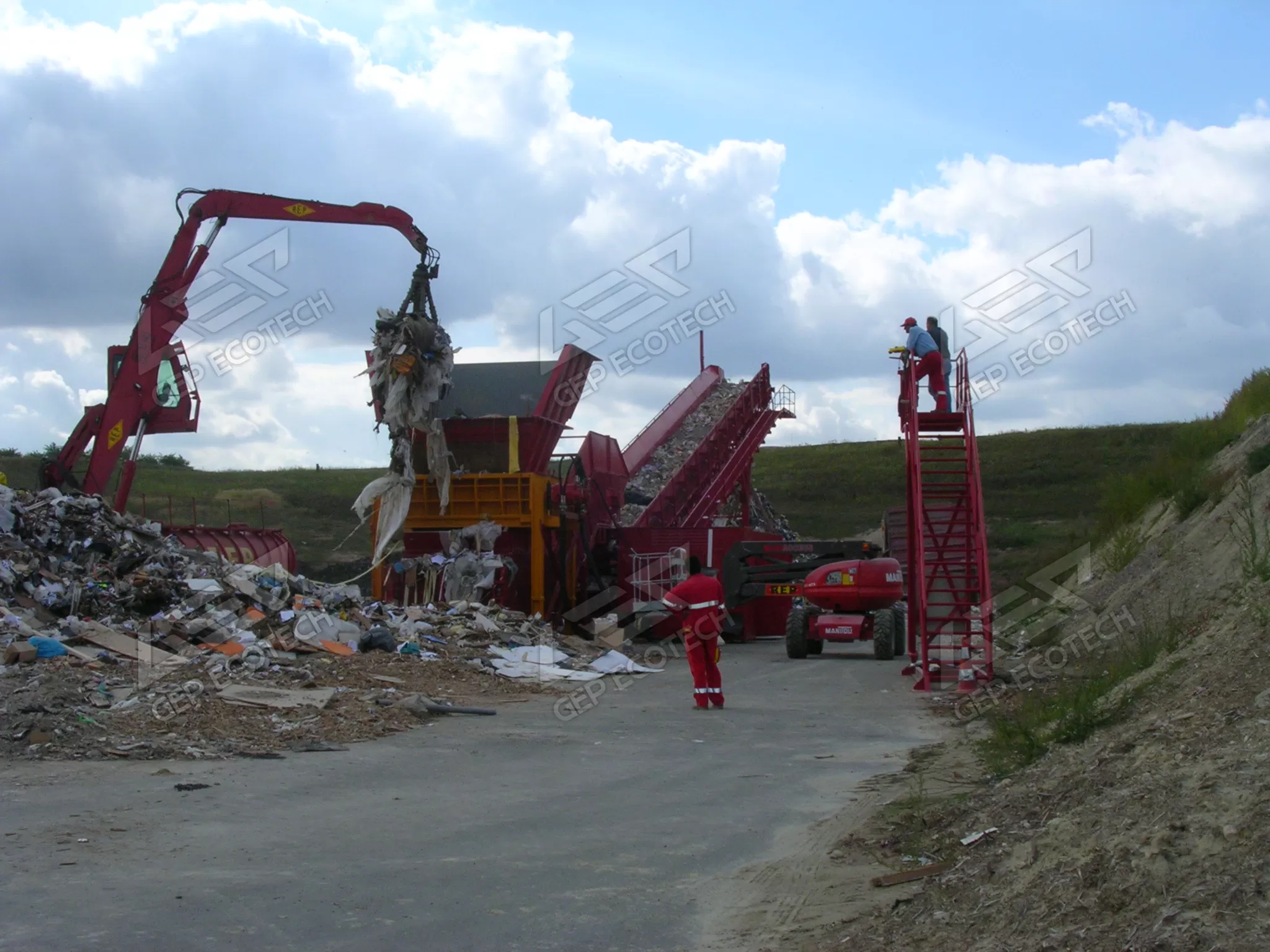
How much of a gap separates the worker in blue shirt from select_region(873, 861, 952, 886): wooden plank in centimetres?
1066

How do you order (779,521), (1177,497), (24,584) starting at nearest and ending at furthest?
(24,584) < (1177,497) < (779,521)

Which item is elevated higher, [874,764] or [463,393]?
[463,393]

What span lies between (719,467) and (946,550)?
1065 centimetres

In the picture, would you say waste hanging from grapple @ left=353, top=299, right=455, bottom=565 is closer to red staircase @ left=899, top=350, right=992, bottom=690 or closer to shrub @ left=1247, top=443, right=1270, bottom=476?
red staircase @ left=899, top=350, right=992, bottom=690

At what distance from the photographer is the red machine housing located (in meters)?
17.9

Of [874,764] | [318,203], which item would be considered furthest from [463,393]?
[874,764]

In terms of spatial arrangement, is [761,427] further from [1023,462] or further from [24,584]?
[1023,462]

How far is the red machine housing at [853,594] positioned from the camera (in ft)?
58.7

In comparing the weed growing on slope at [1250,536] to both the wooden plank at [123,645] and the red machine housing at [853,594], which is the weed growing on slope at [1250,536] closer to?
the red machine housing at [853,594]

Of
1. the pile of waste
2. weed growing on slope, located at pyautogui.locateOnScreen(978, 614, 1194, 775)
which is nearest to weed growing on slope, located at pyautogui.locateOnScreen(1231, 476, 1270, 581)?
weed growing on slope, located at pyautogui.locateOnScreen(978, 614, 1194, 775)

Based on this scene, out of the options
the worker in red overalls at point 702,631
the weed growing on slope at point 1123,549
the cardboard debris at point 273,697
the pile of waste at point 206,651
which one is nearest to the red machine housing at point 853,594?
the weed growing on slope at point 1123,549

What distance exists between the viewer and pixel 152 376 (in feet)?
60.9

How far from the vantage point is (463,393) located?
20.7 metres

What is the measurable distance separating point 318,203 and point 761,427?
10.8 metres
